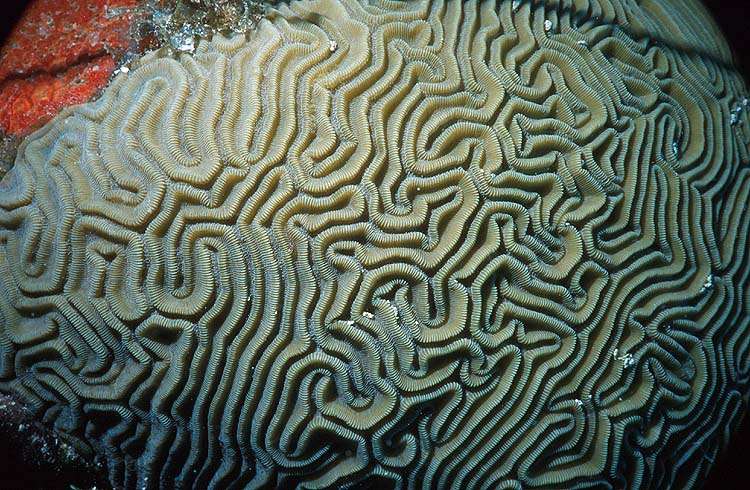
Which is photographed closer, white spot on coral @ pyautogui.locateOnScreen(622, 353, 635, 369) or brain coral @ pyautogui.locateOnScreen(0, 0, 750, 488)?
brain coral @ pyautogui.locateOnScreen(0, 0, 750, 488)

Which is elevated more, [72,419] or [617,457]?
[617,457]

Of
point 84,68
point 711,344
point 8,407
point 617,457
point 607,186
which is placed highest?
point 607,186

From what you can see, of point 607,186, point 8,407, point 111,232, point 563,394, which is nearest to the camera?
point 111,232

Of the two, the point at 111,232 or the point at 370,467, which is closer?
the point at 111,232

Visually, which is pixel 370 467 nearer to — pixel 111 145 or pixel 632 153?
pixel 111 145

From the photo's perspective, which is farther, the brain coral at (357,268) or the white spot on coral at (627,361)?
the white spot on coral at (627,361)

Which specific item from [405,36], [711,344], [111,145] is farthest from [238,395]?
[711,344]

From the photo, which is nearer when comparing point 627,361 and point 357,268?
point 357,268

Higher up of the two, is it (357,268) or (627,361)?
(627,361)
